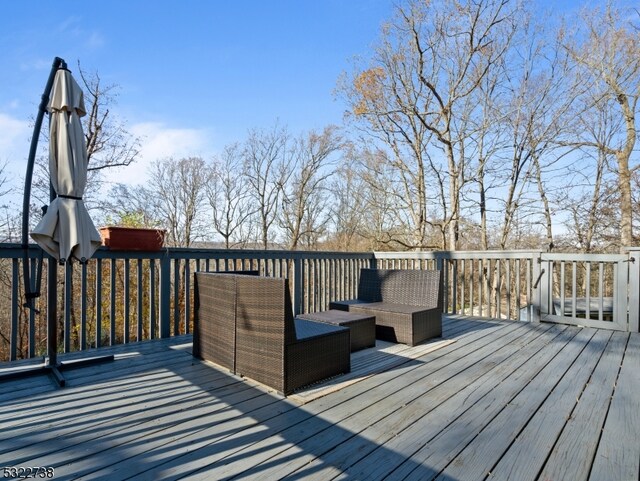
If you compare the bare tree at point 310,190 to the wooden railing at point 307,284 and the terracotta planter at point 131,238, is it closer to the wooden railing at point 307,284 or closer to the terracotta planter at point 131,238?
the wooden railing at point 307,284

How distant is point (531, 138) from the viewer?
32.0 ft

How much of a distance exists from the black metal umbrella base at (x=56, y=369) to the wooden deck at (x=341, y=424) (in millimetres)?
50

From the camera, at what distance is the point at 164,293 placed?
3.78 m

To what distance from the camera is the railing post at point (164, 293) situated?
3.71m

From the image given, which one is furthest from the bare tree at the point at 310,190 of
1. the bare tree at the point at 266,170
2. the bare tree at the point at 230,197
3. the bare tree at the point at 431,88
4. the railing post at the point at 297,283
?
the railing post at the point at 297,283

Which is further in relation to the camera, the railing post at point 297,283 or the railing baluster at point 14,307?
the railing post at point 297,283

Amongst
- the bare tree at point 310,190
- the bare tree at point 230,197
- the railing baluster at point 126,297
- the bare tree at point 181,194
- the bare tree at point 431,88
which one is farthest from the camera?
the bare tree at point 310,190

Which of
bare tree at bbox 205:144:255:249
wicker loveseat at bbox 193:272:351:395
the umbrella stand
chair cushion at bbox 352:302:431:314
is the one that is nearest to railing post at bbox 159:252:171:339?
A: wicker loveseat at bbox 193:272:351:395

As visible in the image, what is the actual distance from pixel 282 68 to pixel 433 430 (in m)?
10.6

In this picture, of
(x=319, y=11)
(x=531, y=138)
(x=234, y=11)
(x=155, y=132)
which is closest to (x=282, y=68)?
(x=319, y=11)

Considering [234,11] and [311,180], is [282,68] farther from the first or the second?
[311,180]

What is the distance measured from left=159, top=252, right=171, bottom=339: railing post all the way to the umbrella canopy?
3.82ft

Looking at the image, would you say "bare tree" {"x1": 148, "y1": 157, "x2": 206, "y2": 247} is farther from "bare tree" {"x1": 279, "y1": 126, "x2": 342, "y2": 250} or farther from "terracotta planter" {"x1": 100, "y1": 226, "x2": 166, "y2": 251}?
"terracotta planter" {"x1": 100, "y1": 226, "x2": 166, "y2": 251}

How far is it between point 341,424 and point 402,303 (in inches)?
95.6
